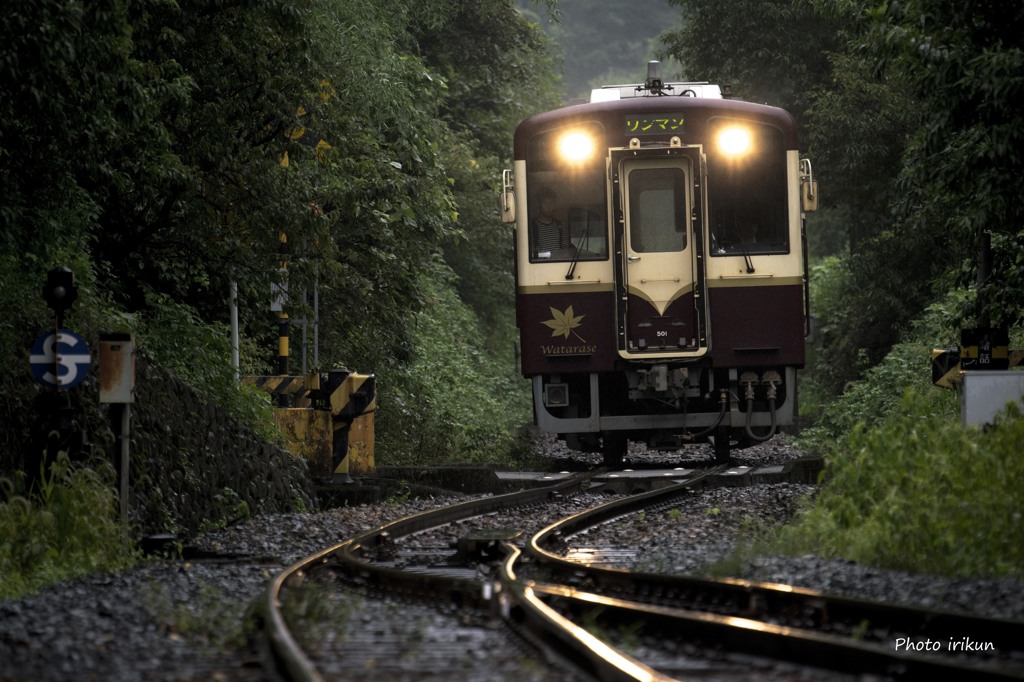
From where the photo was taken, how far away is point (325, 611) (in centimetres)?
643

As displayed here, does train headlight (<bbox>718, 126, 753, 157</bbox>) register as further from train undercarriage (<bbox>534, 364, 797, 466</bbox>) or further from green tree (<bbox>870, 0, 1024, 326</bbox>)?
green tree (<bbox>870, 0, 1024, 326</bbox>)

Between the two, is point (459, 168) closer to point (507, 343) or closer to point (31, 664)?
point (507, 343)

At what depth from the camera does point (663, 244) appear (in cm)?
1523

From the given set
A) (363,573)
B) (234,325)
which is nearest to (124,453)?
(363,573)

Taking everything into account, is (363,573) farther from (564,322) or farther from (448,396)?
(448,396)

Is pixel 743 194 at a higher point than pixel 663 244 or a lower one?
higher

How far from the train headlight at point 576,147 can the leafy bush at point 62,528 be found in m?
7.55

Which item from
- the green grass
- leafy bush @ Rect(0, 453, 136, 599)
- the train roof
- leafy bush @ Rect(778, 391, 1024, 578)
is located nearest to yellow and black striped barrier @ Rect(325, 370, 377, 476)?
the train roof

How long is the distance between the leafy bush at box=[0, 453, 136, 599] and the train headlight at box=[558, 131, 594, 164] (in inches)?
297

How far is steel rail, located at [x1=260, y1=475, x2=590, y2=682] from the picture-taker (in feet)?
16.7

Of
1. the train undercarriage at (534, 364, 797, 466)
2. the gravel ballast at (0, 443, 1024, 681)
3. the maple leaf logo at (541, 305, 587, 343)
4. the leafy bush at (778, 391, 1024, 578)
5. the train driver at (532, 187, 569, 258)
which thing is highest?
the train driver at (532, 187, 569, 258)

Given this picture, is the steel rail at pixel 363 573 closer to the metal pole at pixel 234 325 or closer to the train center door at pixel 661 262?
the train center door at pixel 661 262

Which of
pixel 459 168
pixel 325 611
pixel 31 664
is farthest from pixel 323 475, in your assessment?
pixel 459 168

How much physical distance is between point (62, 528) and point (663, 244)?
8114 mm
